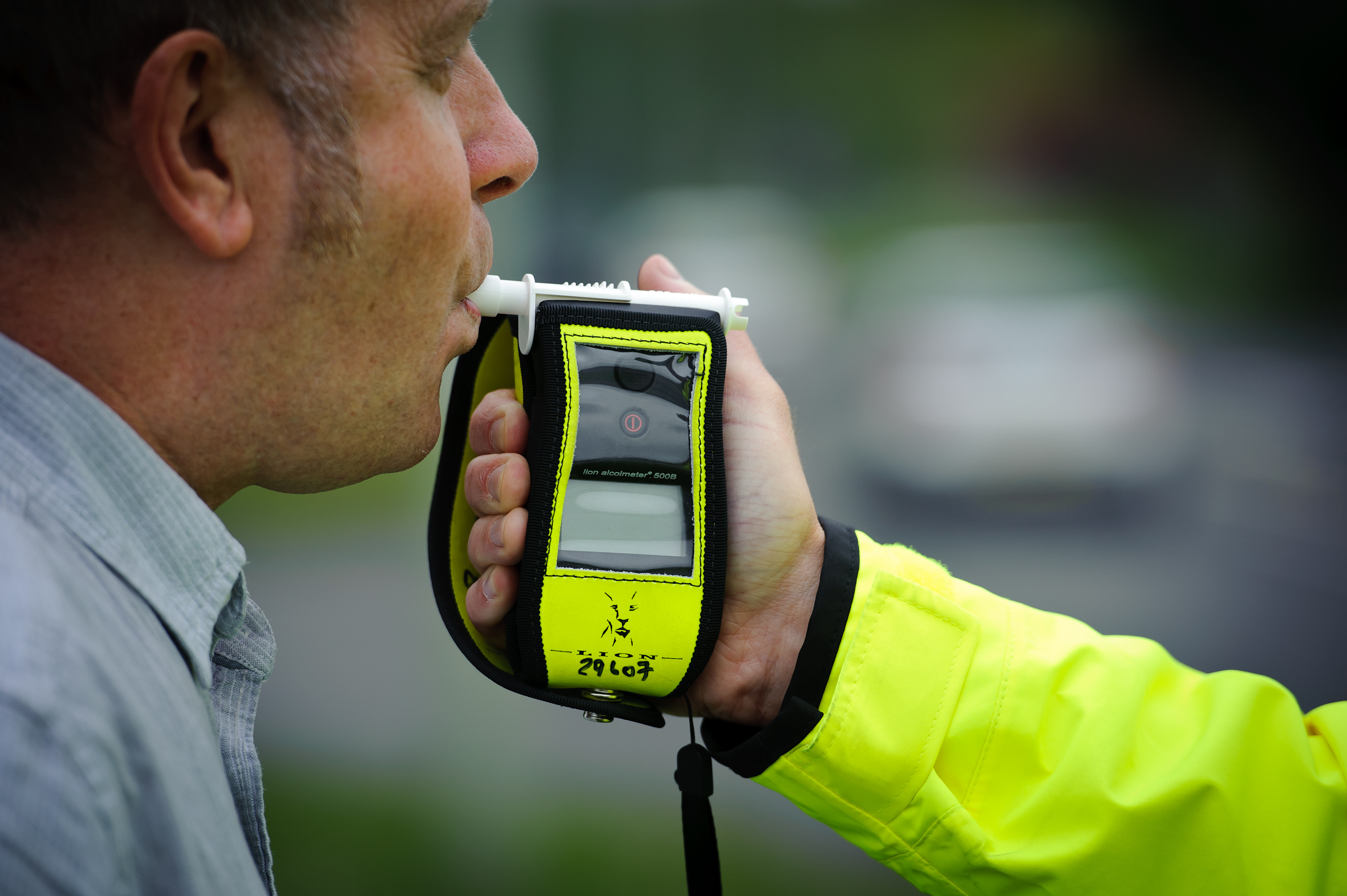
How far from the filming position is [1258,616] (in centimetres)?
355

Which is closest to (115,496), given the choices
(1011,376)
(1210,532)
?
(1011,376)

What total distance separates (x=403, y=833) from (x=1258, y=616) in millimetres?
3321

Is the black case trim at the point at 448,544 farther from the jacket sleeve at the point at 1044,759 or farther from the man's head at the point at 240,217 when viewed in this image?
the man's head at the point at 240,217

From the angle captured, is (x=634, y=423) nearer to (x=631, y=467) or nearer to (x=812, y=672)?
(x=631, y=467)

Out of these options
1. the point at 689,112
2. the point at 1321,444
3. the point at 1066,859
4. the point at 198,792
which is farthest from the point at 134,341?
the point at 1321,444

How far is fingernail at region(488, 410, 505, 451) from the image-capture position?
1.03 metres

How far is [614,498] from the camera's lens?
1.01 m

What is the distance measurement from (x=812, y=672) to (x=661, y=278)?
0.56m

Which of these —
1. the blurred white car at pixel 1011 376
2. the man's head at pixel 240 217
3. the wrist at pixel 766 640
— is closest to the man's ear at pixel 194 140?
the man's head at pixel 240 217

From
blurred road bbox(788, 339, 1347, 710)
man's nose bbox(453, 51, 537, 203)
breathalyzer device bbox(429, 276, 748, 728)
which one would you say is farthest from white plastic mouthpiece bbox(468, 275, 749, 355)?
blurred road bbox(788, 339, 1347, 710)

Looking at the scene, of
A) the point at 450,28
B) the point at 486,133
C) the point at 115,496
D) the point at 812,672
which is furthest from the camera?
the point at 812,672

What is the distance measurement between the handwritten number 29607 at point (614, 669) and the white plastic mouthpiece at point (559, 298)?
1.20 feet

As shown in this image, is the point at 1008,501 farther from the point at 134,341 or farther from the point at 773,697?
the point at 134,341

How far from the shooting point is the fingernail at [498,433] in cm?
103
